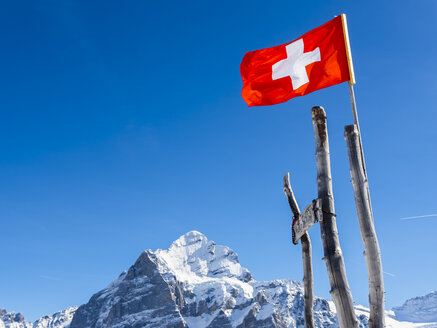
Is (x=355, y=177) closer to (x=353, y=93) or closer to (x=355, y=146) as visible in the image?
(x=355, y=146)

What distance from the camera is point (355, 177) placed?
6.38 m

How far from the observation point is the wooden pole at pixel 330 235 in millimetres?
6152

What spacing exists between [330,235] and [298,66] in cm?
354

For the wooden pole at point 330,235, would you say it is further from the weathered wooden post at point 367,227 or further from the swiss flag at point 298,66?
the swiss flag at point 298,66

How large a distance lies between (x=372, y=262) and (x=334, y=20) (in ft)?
14.2

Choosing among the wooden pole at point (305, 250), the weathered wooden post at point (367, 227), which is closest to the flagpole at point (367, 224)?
the weathered wooden post at point (367, 227)

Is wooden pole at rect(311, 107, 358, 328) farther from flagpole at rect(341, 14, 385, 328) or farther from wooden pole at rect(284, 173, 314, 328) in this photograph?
wooden pole at rect(284, 173, 314, 328)

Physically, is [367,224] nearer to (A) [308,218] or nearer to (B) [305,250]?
(A) [308,218]

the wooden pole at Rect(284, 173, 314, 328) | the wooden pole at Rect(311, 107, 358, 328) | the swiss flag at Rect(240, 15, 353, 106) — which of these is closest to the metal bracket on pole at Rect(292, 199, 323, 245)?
the wooden pole at Rect(311, 107, 358, 328)

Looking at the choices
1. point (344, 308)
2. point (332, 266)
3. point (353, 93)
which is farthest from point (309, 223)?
point (353, 93)

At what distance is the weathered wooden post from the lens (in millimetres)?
5953

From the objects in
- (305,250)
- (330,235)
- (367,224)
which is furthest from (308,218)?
(305,250)

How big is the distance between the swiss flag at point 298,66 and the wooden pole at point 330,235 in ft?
4.62

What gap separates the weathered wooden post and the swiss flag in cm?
174
